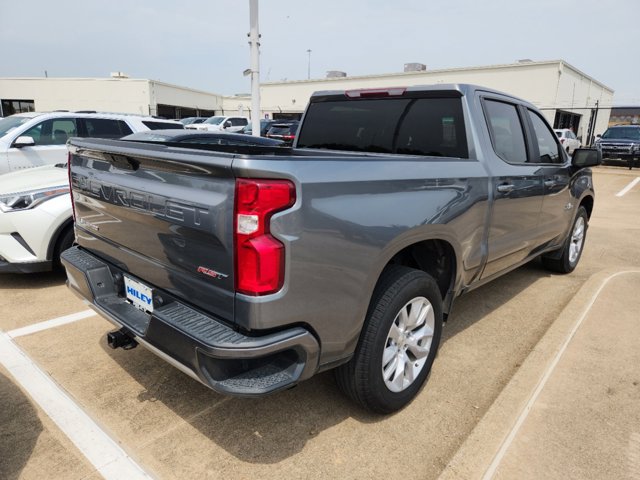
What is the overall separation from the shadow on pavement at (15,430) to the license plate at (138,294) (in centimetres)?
84

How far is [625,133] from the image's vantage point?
71.1 ft

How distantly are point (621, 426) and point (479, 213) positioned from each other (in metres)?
1.46

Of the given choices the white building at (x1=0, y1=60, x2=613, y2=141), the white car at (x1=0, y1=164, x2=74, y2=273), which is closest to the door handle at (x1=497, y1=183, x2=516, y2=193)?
the white car at (x1=0, y1=164, x2=74, y2=273)

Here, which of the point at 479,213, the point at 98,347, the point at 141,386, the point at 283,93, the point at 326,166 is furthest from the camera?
the point at 283,93

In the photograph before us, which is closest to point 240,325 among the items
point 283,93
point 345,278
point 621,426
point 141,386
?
point 345,278

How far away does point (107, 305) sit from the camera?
2.64m

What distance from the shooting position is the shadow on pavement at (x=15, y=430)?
7.43 ft

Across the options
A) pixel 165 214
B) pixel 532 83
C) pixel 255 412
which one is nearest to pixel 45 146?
pixel 165 214

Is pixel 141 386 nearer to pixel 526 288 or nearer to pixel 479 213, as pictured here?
pixel 479 213

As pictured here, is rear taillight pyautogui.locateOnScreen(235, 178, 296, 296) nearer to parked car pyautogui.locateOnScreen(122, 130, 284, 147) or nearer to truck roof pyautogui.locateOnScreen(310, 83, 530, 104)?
truck roof pyautogui.locateOnScreen(310, 83, 530, 104)

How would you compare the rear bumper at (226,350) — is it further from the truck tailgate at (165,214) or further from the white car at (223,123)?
the white car at (223,123)

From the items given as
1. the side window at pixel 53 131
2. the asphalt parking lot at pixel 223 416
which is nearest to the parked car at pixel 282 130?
the side window at pixel 53 131

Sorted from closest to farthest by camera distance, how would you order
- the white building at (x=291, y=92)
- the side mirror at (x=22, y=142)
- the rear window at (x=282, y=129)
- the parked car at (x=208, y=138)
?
1. the parked car at (x=208, y=138)
2. the side mirror at (x=22, y=142)
3. the rear window at (x=282, y=129)
4. the white building at (x=291, y=92)

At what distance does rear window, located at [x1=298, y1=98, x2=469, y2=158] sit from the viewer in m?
3.32
